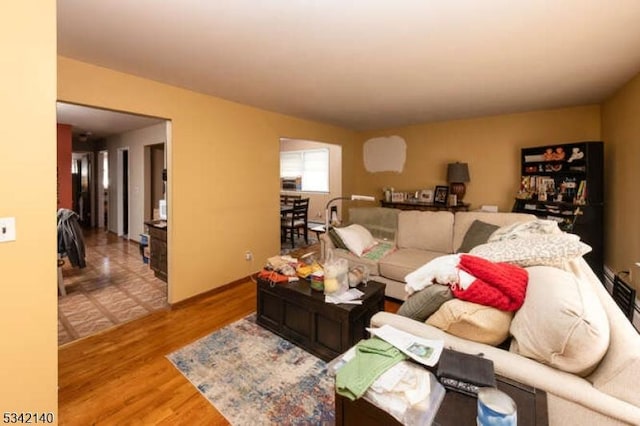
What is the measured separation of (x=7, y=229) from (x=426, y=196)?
5.03m

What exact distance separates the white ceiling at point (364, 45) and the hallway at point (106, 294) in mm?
2269

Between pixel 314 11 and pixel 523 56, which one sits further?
pixel 523 56

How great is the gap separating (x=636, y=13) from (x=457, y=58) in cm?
99

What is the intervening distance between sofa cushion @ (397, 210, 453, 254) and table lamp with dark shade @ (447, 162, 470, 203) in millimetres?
1338

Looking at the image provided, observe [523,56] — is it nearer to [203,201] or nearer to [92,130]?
[203,201]

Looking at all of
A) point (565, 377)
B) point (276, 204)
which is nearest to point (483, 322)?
point (565, 377)

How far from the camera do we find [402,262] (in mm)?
3133

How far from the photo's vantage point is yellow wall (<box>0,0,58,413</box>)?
1250 millimetres

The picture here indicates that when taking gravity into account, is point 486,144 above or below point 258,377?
above

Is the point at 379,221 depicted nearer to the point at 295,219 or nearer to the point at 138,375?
the point at 295,219

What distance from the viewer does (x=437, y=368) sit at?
1.08 meters

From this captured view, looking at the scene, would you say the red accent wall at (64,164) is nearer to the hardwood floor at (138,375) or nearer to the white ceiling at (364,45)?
the white ceiling at (364,45)

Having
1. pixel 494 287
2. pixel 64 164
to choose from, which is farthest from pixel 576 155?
pixel 64 164

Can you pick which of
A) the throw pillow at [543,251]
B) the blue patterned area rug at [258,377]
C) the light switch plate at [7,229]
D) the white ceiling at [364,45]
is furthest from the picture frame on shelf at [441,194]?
the light switch plate at [7,229]
